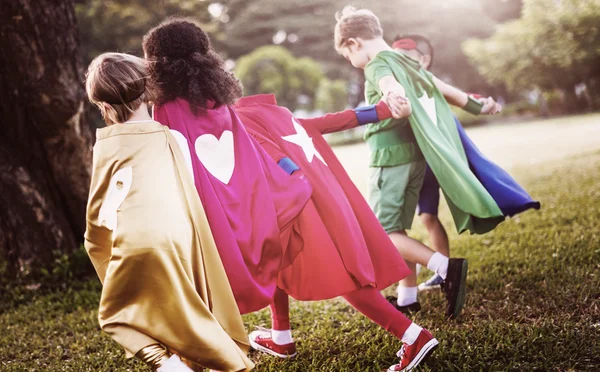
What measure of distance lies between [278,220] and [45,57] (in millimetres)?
3373

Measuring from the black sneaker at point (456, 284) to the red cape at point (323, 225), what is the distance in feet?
1.76

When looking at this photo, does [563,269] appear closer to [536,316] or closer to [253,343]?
[536,316]

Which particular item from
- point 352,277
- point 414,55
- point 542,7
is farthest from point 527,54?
point 352,277

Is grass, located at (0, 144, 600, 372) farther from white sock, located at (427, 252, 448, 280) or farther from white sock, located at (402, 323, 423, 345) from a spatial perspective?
white sock, located at (427, 252, 448, 280)

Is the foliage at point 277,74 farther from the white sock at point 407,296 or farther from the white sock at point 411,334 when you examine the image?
the white sock at point 411,334

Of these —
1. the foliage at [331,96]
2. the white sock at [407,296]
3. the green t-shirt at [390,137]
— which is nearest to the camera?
the green t-shirt at [390,137]

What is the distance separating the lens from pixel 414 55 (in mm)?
4074

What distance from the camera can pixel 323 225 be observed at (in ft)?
8.91

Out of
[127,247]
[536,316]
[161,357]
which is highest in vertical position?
[127,247]

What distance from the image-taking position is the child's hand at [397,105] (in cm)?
309

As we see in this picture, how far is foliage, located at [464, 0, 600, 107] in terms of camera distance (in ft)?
73.6

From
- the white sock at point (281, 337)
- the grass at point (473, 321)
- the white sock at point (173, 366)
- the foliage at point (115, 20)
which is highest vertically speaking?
the foliage at point (115, 20)

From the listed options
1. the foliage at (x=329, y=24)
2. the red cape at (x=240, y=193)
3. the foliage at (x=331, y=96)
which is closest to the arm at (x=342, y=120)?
the red cape at (x=240, y=193)

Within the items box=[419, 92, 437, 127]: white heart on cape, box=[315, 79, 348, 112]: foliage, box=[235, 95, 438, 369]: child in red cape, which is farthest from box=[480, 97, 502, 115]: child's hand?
box=[315, 79, 348, 112]: foliage
